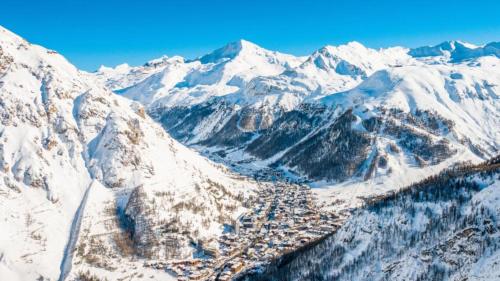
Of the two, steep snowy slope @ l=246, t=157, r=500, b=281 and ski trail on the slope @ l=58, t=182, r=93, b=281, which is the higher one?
ski trail on the slope @ l=58, t=182, r=93, b=281

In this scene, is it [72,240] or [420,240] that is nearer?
[420,240]

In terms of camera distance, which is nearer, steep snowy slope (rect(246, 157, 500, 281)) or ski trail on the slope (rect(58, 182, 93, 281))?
steep snowy slope (rect(246, 157, 500, 281))

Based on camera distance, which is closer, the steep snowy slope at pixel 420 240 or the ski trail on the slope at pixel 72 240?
the steep snowy slope at pixel 420 240

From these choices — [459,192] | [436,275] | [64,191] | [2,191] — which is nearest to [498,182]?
[459,192]

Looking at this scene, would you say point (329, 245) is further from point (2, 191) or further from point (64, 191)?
point (2, 191)

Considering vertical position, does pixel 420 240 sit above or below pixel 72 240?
below
